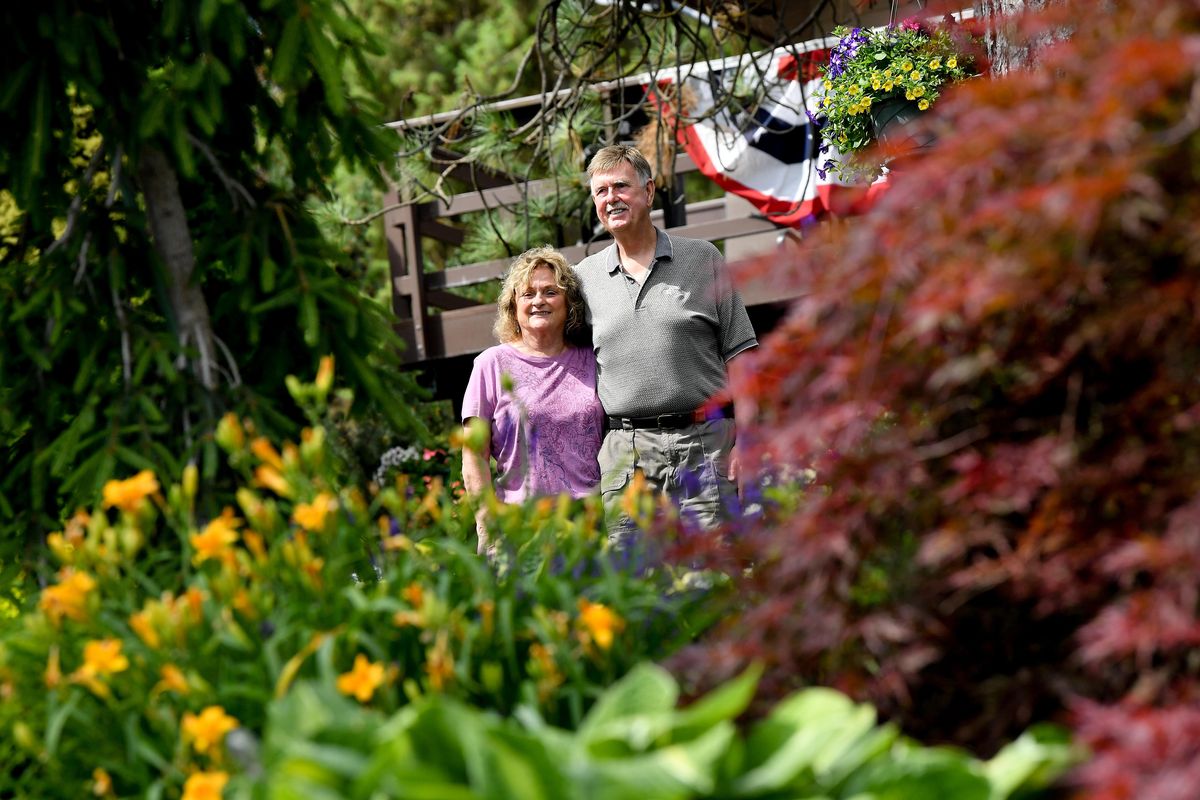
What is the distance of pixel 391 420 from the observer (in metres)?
3.25

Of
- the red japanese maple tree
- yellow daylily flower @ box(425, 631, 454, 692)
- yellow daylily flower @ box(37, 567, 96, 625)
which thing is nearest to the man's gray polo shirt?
the red japanese maple tree

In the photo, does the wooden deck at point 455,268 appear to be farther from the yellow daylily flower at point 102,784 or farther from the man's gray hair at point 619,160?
the yellow daylily flower at point 102,784

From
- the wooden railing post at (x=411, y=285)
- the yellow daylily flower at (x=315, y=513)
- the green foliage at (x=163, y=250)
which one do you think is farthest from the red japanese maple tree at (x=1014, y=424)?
the wooden railing post at (x=411, y=285)

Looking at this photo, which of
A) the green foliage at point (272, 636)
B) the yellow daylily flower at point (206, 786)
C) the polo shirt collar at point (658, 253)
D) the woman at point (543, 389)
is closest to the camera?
the yellow daylily flower at point (206, 786)

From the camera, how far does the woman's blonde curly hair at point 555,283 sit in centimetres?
394

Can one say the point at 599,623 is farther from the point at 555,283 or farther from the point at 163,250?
the point at 555,283

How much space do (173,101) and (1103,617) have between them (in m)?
2.31

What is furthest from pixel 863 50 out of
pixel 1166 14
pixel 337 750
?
pixel 337 750

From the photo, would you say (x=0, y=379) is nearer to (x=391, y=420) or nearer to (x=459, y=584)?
(x=391, y=420)

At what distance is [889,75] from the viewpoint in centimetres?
432

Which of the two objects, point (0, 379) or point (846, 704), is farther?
point (0, 379)

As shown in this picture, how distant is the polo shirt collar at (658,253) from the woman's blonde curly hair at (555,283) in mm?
131

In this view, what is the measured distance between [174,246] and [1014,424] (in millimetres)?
2152

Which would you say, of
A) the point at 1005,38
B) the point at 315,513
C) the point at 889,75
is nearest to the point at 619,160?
the point at 889,75
